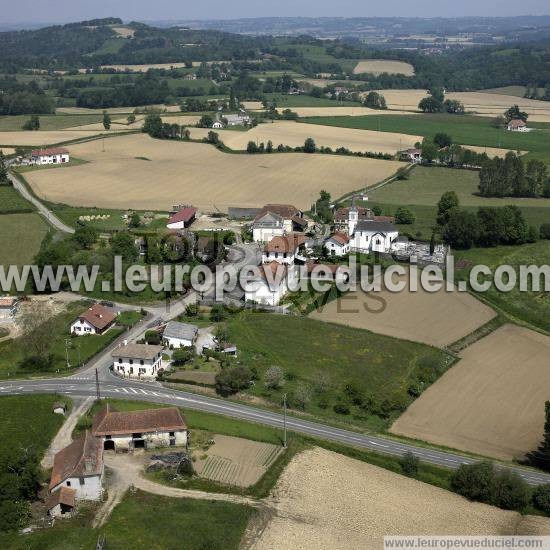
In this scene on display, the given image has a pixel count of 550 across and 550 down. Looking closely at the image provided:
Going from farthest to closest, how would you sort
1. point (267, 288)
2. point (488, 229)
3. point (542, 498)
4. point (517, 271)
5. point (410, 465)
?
1. point (488, 229)
2. point (517, 271)
3. point (267, 288)
4. point (410, 465)
5. point (542, 498)

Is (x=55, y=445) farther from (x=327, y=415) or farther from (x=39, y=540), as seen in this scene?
(x=327, y=415)

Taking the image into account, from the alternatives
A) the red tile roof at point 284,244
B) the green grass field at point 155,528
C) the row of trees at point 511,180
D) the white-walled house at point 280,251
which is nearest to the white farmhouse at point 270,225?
the red tile roof at point 284,244

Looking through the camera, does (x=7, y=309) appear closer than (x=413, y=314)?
Yes

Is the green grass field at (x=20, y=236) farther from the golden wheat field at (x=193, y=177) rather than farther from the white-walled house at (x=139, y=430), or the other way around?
the white-walled house at (x=139, y=430)

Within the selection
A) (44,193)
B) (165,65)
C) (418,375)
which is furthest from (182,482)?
(165,65)

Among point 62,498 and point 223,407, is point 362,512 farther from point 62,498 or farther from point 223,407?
point 62,498

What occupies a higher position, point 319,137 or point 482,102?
point 482,102

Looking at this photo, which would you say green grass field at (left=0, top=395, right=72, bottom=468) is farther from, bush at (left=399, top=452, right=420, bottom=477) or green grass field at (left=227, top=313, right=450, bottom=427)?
bush at (left=399, top=452, right=420, bottom=477)

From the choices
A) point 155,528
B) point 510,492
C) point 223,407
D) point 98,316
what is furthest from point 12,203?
point 510,492
